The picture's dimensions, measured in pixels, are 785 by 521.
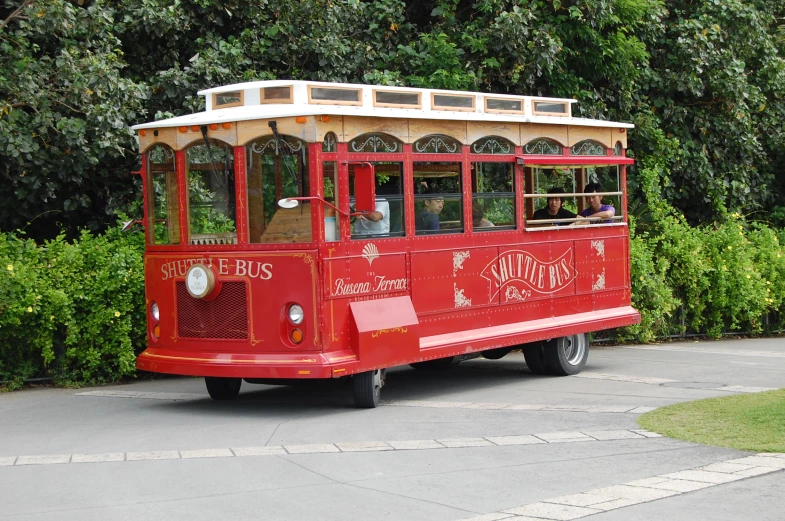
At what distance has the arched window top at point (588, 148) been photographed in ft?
44.9

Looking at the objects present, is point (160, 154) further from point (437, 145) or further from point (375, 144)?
point (437, 145)

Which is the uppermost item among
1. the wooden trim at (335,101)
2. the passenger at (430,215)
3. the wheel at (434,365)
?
the wooden trim at (335,101)

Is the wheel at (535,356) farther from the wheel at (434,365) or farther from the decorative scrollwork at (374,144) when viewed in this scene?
the decorative scrollwork at (374,144)

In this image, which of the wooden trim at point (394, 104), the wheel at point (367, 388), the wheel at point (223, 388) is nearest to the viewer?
the wheel at point (367, 388)

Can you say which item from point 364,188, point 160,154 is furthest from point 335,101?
point 160,154

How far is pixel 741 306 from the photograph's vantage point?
18.3 m

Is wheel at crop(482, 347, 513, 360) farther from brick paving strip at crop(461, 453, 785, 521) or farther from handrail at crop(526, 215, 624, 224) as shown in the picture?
brick paving strip at crop(461, 453, 785, 521)

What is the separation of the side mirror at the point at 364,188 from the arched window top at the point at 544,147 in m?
2.93

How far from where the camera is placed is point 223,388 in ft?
38.5

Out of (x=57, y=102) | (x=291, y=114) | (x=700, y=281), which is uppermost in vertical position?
(x=57, y=102)

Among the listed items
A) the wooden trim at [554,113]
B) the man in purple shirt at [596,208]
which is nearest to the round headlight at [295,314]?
the wooden trim at [554,113]

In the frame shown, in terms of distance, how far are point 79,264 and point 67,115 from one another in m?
2.14

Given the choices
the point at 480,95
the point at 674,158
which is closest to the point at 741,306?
the point at 674,158

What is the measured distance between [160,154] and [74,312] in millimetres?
2360
